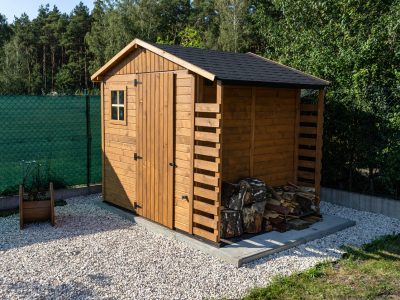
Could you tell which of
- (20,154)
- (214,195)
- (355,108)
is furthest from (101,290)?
(355,108)

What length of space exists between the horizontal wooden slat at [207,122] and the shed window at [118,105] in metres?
1.98

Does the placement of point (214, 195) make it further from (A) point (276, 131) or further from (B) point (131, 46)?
(B) point (131, 46)

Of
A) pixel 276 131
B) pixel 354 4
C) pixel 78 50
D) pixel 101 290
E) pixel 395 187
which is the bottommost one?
pixel 101 290

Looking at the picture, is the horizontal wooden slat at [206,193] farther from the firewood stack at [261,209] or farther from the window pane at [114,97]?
the window pane at [114,97]

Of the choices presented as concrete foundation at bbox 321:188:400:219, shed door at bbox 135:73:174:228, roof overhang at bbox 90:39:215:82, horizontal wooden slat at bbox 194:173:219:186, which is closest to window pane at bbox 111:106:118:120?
roof overhang at bbox 90:39:215:82

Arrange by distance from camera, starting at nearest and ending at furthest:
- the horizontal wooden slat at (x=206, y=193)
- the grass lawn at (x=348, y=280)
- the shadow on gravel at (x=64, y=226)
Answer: the grass lawn at (x=348, y=280) → the horizontal wooden slat at (x=206, y=193) → the shadow on gravel at (x=64, y=226)

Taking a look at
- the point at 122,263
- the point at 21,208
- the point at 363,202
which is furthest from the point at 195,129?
the point at 363,202

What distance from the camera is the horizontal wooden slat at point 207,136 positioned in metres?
5.21

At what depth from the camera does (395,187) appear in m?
7.24

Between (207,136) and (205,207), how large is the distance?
0.98m

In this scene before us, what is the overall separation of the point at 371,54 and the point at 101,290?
20.1 feet

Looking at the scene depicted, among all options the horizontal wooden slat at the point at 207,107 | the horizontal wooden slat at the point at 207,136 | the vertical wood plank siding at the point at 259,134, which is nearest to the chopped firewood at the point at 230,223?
the vertical wood plank siding at the point at 259,134

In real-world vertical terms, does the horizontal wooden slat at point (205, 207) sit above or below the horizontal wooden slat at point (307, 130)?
below

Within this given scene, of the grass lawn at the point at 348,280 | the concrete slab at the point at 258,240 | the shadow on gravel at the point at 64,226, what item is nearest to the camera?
the grass lawn at the point at 348,280
